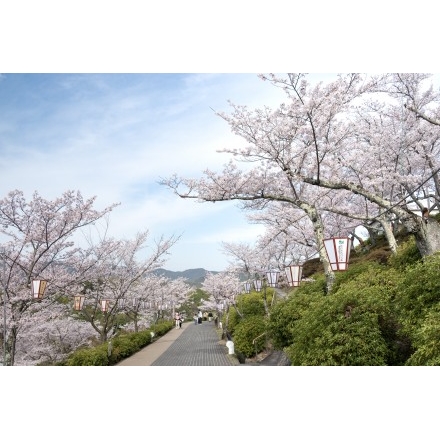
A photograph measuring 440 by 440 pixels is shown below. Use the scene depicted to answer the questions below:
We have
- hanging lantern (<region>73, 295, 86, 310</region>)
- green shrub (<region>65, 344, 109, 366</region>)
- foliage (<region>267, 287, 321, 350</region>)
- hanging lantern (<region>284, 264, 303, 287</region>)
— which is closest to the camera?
hanging lantern (<region>284, 264, 303, 287</region>)

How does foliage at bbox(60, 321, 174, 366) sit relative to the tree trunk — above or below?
below

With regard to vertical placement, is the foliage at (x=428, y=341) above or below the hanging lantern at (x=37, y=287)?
below

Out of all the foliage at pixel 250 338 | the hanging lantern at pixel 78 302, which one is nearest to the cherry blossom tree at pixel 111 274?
the hanging lantern at pixel 78 302

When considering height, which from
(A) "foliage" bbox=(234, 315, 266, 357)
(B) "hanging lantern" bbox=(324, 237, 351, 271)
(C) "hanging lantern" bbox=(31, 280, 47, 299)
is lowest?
(A) "foliage" bbox=(234, 315, 266, 357)

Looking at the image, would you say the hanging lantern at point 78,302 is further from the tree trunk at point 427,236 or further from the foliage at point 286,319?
the tree trunk at point 427,236

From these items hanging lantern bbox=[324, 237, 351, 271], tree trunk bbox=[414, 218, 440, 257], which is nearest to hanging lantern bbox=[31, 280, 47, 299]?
hanging lantern bbox=[324, 237, 351, 271]

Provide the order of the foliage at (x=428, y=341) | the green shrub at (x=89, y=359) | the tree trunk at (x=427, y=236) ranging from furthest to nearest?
the green shrub at (x=89, y=359) → the tree trunk at (x=427, y=236) → the foliage at (x=428, y=341)

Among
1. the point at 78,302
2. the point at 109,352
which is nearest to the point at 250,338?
the point at 109,352

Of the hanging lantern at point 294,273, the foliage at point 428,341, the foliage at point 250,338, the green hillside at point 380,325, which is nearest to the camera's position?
the foliage at point 428,341

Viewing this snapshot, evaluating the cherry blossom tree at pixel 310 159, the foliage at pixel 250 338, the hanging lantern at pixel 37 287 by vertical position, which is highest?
the cherry blossom tree at pixel 310 159

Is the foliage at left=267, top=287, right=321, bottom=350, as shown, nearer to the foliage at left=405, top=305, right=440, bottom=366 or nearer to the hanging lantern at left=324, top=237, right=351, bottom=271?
the hanging lantern at left=324, top=237, right=351, bottom=271

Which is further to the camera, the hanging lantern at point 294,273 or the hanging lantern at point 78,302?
the hanging lantern at point 78,302
